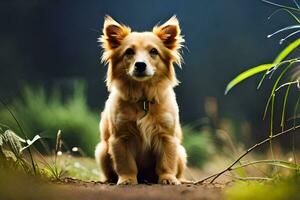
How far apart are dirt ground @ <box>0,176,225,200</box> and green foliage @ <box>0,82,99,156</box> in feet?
9.83

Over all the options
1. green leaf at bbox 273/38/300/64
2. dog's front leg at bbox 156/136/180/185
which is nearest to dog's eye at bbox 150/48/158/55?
dog's front leg at bbox 156/136/180/185

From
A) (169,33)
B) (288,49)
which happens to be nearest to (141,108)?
(169,33)

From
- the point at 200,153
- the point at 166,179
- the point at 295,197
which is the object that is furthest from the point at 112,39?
the point at 200,153

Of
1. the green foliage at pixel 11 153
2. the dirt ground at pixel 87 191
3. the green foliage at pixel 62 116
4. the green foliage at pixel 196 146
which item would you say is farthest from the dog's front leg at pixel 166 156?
the green foliage at pixel 196 146

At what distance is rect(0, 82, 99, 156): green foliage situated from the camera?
6945 millimetres

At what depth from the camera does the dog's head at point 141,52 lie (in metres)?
3.98

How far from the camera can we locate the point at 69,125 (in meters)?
7.06

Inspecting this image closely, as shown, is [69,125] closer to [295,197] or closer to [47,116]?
[47,116]

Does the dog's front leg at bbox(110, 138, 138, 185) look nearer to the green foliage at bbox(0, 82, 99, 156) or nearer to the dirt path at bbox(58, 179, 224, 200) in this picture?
the dirt path at bbox(58, 179, 224, 200)

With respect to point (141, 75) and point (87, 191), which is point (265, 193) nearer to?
point (87, 191)

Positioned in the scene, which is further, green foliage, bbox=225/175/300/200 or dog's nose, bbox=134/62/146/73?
dog's nose, bbox=134/62/146/73

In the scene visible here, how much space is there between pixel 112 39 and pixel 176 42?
1.35 feet

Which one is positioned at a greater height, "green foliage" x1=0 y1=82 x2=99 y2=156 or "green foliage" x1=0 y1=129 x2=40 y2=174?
"green foliage" x1=0 y1=129 x2=40 y2=174

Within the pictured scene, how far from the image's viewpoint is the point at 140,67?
3.92 meters
